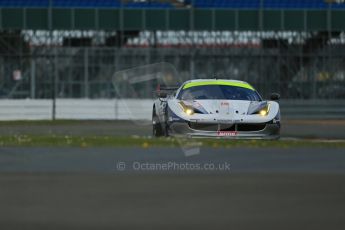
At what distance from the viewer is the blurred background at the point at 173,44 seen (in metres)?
42.2

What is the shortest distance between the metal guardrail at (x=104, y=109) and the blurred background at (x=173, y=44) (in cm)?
886

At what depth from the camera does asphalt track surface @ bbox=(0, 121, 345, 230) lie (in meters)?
7.04

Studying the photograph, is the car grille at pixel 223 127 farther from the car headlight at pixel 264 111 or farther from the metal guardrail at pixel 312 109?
the metal guardrail at pixel 312 109

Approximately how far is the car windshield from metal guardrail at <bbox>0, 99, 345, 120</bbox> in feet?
48.5

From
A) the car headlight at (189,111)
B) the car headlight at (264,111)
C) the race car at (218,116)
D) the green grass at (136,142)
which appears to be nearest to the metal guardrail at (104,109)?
the green grass at (136,142)

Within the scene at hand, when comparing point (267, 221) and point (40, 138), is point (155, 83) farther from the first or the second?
point (267, 221)

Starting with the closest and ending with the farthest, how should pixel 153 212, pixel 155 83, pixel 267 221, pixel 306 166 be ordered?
pixel 267 221, pixel 153 212, pixel 306 166, pixel 155 83

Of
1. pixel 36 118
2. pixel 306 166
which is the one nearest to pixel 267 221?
pixel 306 166

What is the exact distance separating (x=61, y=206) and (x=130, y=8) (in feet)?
137

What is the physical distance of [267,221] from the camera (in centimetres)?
700

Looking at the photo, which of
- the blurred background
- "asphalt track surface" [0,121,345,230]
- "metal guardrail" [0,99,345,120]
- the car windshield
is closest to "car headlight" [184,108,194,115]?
the car windshield

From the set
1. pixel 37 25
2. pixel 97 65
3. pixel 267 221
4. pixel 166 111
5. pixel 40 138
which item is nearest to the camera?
pixel 267 221

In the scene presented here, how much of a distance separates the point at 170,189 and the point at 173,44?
36840 millimetres

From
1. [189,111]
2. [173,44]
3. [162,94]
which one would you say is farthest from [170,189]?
[173,44]
